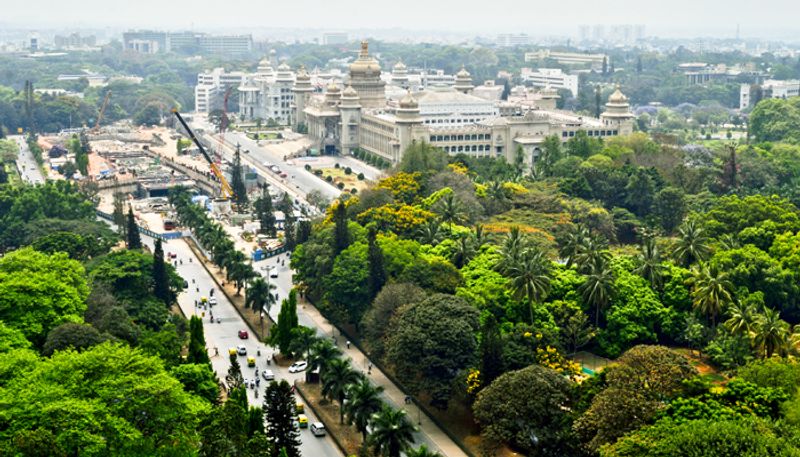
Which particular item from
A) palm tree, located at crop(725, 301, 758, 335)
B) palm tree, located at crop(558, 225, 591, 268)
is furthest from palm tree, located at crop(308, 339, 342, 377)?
palm tree, located at crop(725, 301, 758, 335)

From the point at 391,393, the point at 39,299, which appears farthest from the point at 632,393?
the point at 39,299

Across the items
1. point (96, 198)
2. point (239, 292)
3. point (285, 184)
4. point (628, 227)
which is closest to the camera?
point (239, 292)

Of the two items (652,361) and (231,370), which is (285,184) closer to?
(231,370)

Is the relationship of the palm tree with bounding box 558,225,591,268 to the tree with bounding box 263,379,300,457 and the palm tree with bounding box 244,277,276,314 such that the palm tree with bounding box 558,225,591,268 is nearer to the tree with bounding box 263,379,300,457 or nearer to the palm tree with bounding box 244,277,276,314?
the palm tree with bounding box 244,277,276,314

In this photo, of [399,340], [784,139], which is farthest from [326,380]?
[784,139]

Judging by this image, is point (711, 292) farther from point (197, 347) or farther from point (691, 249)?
point (197, 347)
